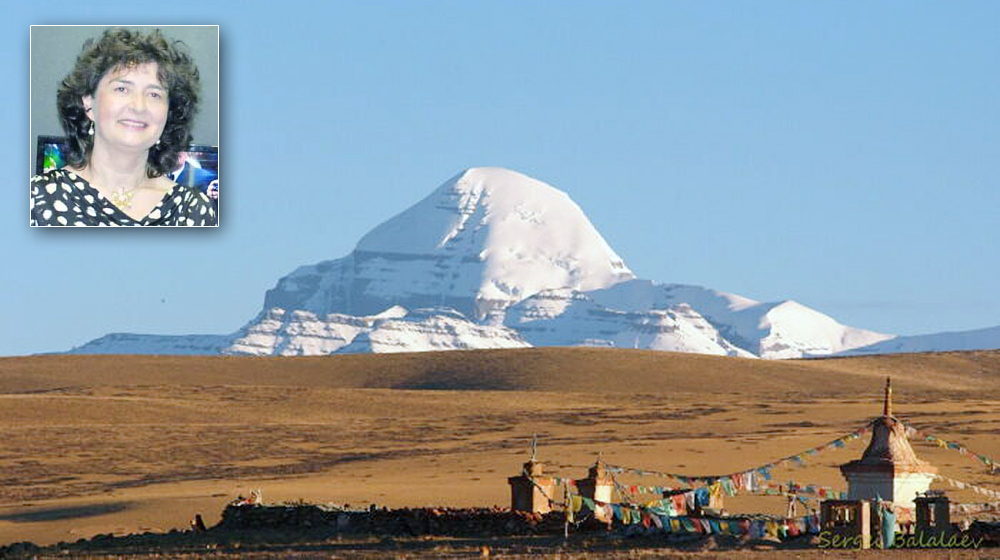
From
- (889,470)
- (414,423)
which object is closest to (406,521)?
(889,470)

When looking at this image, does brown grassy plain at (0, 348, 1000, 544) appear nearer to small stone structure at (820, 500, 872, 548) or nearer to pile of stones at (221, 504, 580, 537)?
pile of stones at (221, 504, 580, 537)

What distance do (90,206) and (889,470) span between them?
13.5 m

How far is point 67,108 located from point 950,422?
53.6 metres

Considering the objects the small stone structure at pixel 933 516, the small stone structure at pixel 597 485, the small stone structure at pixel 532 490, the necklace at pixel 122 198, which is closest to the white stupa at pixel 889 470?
the small stone structure at pixel 933 516

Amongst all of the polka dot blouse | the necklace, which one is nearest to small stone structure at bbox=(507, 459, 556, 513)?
the polka dot blouse

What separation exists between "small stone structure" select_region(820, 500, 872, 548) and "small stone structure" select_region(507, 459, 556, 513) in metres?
5.12

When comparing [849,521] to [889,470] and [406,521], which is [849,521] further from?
[406,521]

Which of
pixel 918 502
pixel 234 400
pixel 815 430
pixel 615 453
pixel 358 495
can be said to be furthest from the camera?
pixel 234 400

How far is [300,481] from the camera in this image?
218 ft

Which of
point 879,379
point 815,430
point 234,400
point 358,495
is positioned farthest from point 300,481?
point 879,379

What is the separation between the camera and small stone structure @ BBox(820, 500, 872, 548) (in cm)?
3038

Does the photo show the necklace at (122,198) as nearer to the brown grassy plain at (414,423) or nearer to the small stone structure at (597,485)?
the small stone structure at (597,485)

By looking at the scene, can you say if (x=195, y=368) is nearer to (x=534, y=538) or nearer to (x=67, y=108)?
(x=67, y=108)

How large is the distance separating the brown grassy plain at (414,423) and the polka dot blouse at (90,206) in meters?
9.49
